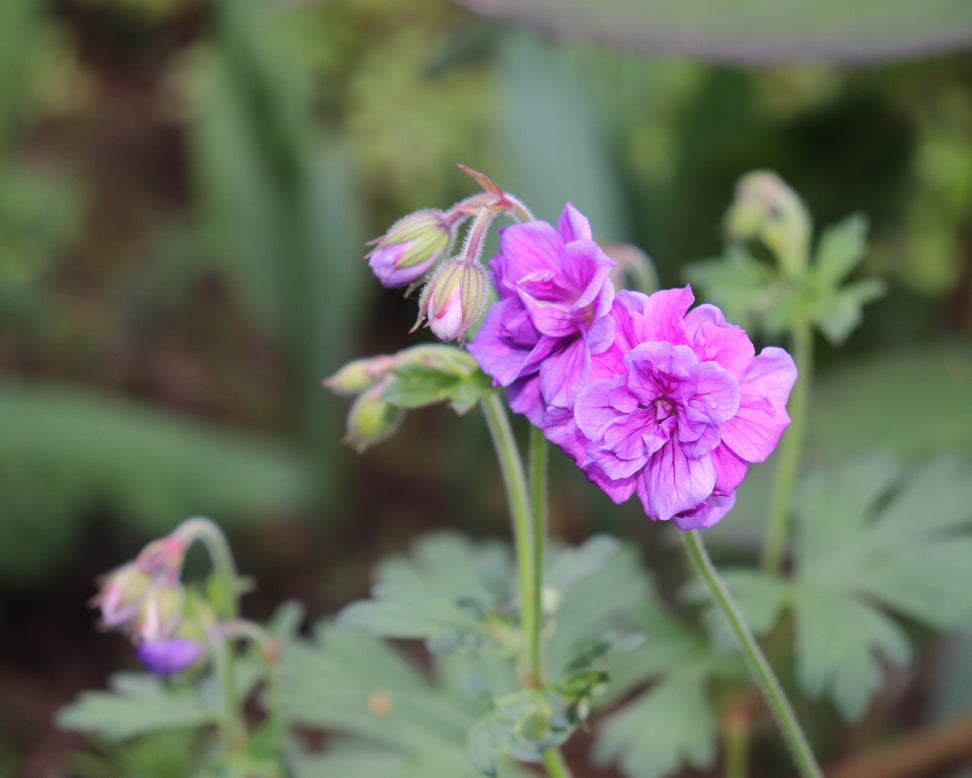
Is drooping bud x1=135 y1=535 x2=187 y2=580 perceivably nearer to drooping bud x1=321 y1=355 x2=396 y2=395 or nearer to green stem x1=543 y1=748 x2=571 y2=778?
drooping bud x1=321 y1=355 x2=396 y2=395

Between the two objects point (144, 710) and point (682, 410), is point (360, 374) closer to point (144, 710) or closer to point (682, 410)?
point (682, 410)

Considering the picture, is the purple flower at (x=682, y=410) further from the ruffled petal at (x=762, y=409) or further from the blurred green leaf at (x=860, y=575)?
the blurred green leaf at (x=860, y=575)

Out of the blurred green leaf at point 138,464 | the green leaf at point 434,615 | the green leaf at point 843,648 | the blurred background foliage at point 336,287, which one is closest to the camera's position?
the green leaf at point 434,615

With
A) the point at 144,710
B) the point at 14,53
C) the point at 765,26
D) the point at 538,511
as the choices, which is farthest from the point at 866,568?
the point at 14,53

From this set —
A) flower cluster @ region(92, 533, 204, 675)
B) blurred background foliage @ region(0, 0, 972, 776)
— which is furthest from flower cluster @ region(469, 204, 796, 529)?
blurred background foliage @ region(0, 0, 972, 776)

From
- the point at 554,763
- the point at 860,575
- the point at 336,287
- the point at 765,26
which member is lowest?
the point at 554,763

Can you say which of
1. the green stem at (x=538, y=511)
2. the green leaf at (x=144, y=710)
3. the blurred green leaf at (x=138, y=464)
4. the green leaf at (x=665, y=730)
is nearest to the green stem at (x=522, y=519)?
the green stem at (x=538, y=511)
